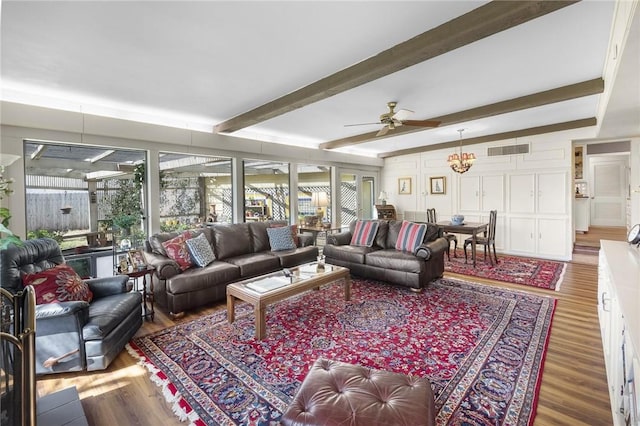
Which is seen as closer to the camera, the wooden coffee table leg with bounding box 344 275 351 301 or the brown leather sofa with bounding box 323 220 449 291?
the wooden coffee table leg with bounding box 344 275 351 301

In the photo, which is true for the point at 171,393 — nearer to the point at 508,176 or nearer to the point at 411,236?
the point at 411,236

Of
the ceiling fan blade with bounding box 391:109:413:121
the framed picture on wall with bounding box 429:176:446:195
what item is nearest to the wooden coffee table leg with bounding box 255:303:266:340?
the ceiling fan blade with bounding box 391:109:413:121

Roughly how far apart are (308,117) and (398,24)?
2.51 metres

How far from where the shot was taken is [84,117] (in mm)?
3562

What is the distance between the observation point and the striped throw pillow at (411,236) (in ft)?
14.0

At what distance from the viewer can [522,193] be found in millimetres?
6023

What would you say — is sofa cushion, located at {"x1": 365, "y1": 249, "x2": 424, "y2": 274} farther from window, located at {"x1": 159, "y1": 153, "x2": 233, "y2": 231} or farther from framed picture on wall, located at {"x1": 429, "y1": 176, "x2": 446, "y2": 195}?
framed picture on wall, located at {"x1": 429, "y1": 176, "x2": 446, "y2": 195}

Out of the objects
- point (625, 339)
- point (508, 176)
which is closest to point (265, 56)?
point (625, 339)

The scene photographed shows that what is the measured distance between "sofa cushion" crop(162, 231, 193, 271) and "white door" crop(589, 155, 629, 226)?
1050 cm

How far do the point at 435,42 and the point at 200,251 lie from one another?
3370 mm

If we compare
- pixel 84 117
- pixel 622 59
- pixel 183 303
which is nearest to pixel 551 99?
pixel 622 59

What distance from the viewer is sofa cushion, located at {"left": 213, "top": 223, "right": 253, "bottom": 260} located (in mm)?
4245

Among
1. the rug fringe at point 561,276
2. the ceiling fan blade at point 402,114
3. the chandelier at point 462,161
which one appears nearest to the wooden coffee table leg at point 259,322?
the ceiling fan blade at point 402,114

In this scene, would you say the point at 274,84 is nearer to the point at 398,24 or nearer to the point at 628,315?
the point at 398,24
